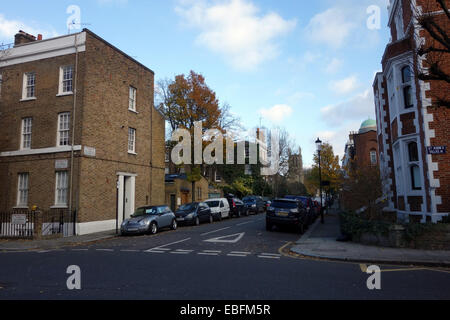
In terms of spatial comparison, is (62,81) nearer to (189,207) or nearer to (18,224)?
(18,224)

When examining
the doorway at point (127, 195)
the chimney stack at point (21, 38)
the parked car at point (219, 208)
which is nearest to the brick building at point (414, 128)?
the parked car at point (219, 208)

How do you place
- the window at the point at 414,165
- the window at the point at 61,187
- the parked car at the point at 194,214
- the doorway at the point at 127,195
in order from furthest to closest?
the doorway at the point at 127,195 → the parked car at the point at 194,214 → the window at the point at 61,187 → the window at the point at 414,165

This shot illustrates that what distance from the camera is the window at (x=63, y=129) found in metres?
19.0

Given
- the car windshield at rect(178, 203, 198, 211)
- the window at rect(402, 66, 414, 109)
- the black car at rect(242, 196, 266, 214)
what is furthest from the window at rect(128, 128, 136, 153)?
the window at rect(402, 66, 414, 109)

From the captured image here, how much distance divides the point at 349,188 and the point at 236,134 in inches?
766

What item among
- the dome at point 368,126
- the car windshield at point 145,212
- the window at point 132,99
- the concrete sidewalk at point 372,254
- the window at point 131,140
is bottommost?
the concrete sidewalk at point 372,254

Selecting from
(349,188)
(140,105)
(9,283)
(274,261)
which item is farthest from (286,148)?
(9,283)

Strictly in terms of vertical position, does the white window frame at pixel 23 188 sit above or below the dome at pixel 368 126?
below

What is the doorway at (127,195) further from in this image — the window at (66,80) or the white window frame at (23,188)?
the window at (66,80)

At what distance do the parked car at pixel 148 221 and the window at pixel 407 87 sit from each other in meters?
13.6

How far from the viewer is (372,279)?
6.73m

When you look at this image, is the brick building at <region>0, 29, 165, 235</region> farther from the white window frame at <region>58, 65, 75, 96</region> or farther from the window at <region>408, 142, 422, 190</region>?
the window at <region>408, 142, 422, 190</region>

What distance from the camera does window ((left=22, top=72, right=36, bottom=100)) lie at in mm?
20578

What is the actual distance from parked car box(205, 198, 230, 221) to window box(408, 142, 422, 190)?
1402 centimetres
